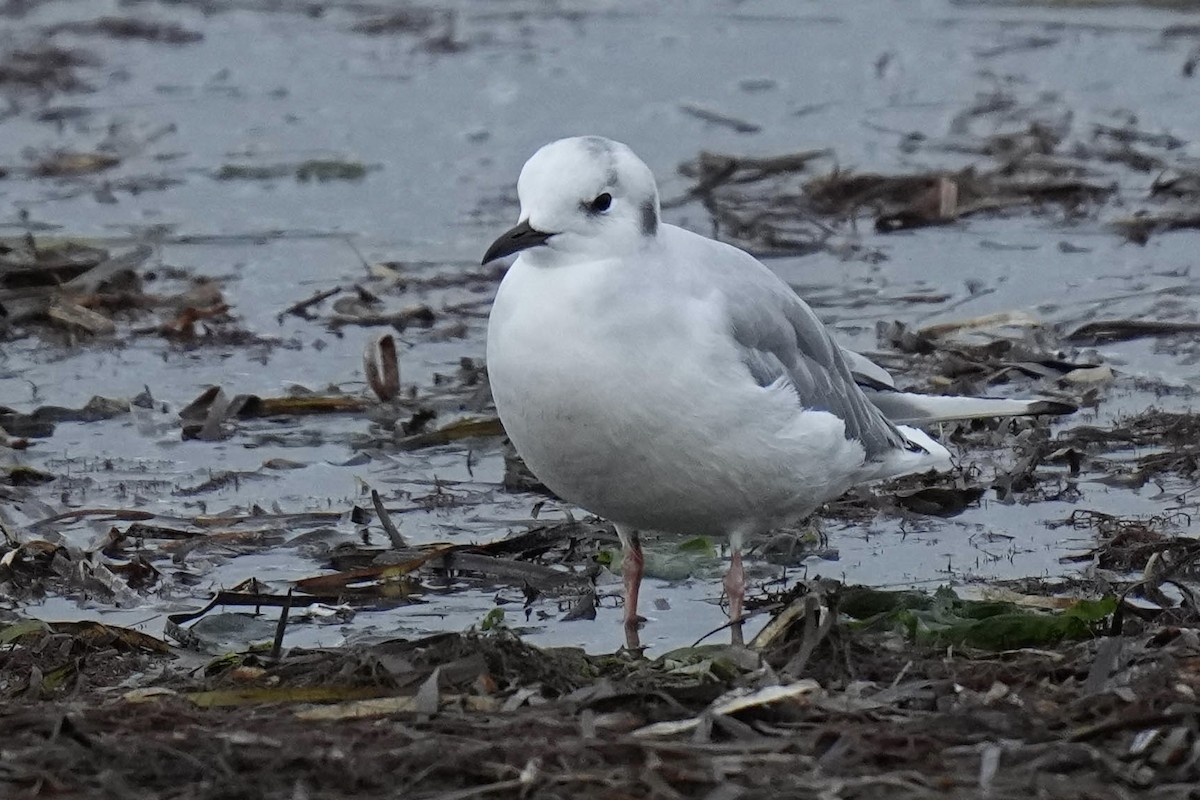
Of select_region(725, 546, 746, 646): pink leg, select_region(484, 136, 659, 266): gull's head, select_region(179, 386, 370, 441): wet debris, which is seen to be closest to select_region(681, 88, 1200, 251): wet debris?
select_region(179, 386, 370, 441): wet debris

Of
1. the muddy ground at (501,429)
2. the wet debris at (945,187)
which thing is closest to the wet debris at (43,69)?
the muddy ground at (501,429)

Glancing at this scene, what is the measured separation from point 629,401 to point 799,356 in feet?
3.01

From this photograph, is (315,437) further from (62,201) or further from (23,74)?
(23,74)

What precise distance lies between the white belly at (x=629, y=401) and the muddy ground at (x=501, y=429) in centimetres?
38

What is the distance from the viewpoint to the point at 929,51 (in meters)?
14.0

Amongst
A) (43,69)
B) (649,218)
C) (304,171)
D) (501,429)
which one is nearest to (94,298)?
(501,429)

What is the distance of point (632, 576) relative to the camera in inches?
231

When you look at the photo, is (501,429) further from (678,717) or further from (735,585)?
(678,717)

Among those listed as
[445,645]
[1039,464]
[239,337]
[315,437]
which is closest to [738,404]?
[445,645]

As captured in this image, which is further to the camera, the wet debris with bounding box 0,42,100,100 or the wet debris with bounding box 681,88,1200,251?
the wet debris with bounding box 0,42,100,100

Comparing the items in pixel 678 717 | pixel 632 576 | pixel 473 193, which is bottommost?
pixel 473 193

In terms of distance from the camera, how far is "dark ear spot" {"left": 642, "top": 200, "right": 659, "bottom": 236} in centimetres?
541

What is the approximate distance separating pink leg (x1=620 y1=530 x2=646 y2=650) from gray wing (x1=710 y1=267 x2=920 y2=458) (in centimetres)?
63

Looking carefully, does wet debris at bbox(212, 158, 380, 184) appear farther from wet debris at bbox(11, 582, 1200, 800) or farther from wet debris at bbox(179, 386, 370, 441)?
wet debris at bbox(11, 582, 1200, 800)
